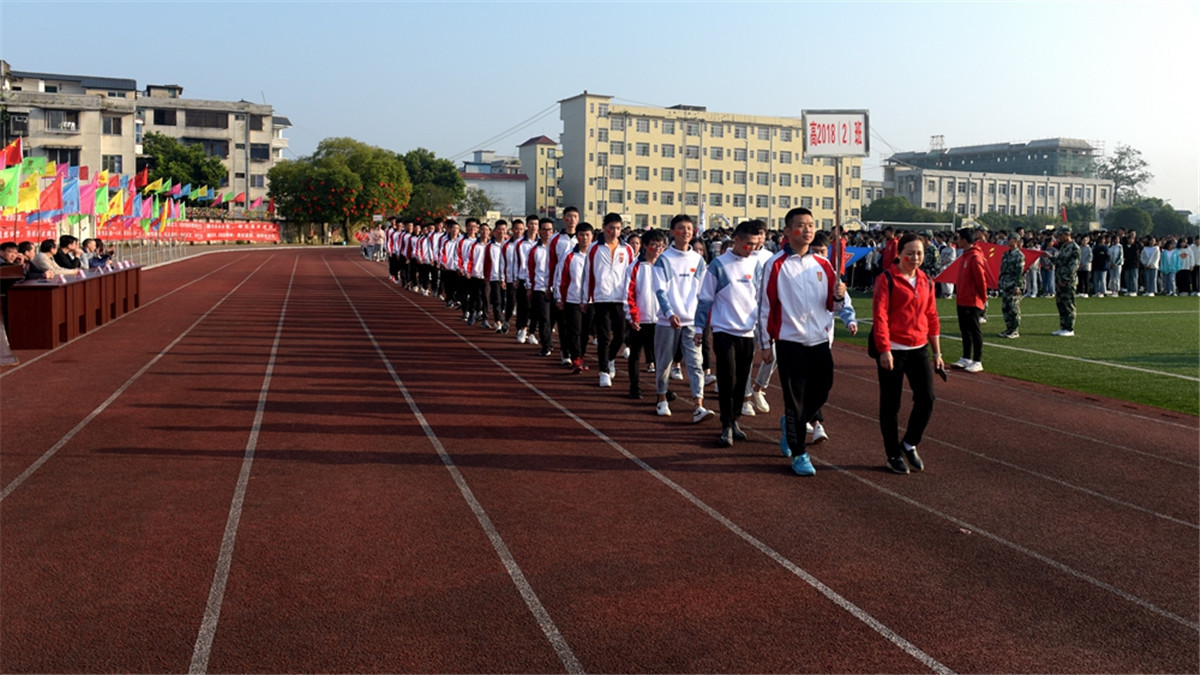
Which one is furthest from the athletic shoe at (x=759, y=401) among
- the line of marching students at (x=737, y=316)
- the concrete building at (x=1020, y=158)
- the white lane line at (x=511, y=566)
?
the concrete building at (x=1020, y=158)

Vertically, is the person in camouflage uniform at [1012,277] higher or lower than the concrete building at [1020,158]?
lower

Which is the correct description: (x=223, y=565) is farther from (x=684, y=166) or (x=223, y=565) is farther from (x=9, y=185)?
(x=684, y=166)

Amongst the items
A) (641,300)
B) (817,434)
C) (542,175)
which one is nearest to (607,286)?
(641,300)

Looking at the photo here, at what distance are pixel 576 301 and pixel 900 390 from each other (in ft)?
20.9

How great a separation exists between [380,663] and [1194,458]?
24.5ft

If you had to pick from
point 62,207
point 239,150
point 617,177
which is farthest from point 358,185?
point 62,207

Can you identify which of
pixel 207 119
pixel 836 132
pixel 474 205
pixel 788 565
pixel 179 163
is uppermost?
pixel 207 119

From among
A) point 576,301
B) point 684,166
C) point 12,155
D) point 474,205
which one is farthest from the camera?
point 684,166

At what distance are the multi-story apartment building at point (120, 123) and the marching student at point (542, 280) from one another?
2244 inches

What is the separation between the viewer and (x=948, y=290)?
93.4ft

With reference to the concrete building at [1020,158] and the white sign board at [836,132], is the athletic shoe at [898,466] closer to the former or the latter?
the white sign board at [836,132]

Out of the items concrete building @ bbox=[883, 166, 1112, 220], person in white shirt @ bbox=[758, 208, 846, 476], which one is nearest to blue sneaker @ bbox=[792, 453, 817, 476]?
person in white shirt @ bbox=[758, 208, 846, 476]

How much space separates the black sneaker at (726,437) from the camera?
8.98 metres

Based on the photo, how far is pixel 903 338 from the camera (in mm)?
8094
